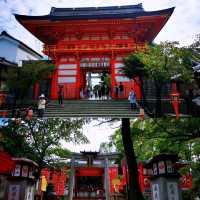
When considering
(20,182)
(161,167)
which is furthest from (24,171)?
(161,167)

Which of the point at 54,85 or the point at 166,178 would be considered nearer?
the point at 166,178

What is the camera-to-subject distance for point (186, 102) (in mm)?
13883

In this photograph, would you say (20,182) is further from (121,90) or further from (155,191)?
(121,90)

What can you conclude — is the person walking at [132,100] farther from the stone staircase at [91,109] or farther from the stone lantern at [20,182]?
the stone lantern at [20,182]

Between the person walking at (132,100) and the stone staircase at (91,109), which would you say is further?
the person walking at (132,100)

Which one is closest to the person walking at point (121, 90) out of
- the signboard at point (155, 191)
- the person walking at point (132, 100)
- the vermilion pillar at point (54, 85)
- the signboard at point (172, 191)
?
the person walking at point (132, 100)

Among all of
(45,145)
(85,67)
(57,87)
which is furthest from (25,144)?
(85,67)

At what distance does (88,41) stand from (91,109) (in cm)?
Answer: 686

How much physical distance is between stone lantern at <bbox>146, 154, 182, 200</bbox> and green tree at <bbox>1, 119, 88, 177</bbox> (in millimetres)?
6649

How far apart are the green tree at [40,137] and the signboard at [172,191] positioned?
730 cm

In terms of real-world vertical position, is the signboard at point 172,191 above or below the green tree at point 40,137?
below

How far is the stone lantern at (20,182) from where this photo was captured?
9.52m

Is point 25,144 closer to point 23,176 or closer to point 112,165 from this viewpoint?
point 23,176

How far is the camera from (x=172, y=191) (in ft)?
28.6
